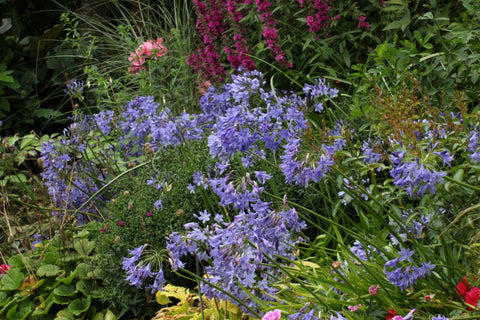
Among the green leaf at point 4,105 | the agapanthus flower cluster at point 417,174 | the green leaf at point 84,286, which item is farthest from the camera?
the green leaf at point 4,105

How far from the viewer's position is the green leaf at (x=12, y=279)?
2932 mm

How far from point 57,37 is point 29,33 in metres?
0.79

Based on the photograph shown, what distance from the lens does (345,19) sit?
14.3 feet

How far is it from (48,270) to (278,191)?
4.41ft

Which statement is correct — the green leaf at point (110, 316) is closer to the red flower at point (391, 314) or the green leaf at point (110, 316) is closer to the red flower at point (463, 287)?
the red flower at point (391, 314)

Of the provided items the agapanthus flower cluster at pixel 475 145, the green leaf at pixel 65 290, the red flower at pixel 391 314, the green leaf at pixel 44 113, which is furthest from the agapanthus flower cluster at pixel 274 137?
the green leaf at pixel 44 113

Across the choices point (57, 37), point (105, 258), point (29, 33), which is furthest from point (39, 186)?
point (29, 33)

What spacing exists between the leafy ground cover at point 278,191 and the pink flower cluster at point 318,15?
0.04 ft

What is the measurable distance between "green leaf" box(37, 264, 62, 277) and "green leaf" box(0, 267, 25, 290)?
0.11m

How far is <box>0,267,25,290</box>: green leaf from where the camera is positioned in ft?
9.62

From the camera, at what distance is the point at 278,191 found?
10.1 feet

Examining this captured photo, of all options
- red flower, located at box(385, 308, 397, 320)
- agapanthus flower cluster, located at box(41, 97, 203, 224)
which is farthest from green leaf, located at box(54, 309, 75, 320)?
red flower, located at box(385, 308, 397, 320)

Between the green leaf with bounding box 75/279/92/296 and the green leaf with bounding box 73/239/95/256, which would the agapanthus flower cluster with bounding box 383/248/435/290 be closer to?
the green leaf with bounding box 75/279/92/296

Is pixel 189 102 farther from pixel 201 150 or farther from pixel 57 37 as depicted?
pixel 57 37
